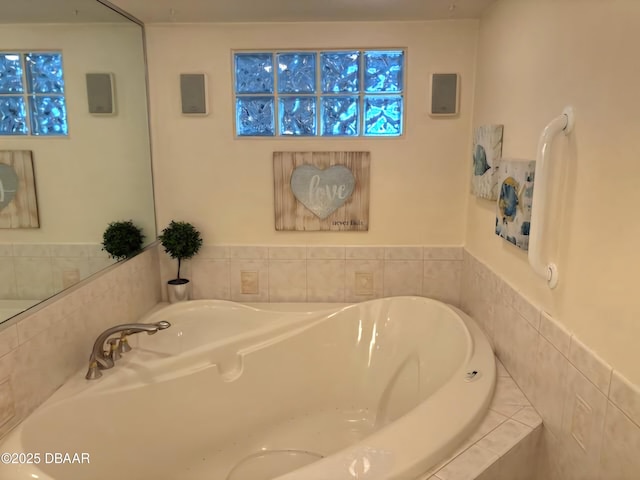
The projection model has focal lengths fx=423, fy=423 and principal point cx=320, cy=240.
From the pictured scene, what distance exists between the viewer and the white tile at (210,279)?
2510 mm

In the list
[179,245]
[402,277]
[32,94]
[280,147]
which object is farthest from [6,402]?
[402,277]

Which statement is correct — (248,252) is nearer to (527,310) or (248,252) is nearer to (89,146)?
(89,146)

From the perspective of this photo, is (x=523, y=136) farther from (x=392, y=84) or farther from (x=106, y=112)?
(x=106, y=112)

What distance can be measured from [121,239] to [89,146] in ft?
1.64

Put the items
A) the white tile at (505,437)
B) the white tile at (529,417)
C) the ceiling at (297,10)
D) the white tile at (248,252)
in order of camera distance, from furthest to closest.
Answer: the white tile at (248,252), the ceiling at (297,10), the white tile at (529,417), the white tile at (505,437)

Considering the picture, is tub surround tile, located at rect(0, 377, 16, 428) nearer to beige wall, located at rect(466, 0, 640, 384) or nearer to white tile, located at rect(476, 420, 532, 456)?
white tile, located at rect(476, 420, 532, 456)

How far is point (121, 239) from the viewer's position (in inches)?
87.6

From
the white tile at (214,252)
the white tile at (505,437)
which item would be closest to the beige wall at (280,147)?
the white tile at (214,252)

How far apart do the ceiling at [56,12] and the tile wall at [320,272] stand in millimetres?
1274

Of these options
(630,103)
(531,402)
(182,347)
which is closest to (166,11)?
(182,347)

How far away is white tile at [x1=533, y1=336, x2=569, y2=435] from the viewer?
1329 millimetres

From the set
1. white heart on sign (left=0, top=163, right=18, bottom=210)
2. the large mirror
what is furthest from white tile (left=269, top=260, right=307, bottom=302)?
white heart on sign (left=0, top=163, right=18, bottom=210)

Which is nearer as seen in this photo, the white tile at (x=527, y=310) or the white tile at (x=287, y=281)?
the white tile at (x=527, y=310)

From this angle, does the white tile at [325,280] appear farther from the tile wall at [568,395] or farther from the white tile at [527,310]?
the white tile at [527,310]
